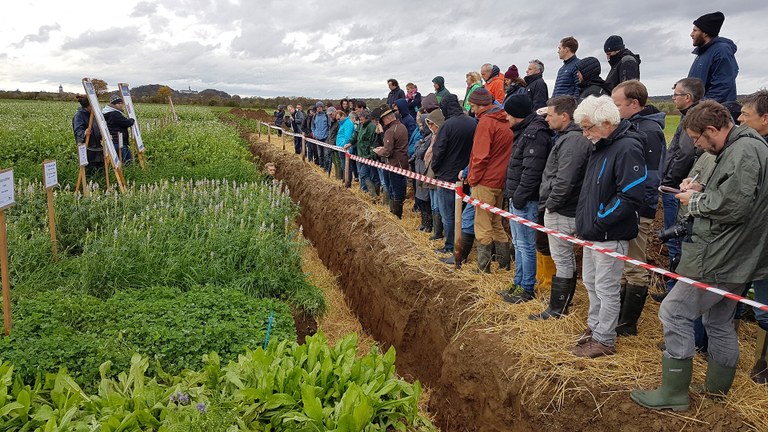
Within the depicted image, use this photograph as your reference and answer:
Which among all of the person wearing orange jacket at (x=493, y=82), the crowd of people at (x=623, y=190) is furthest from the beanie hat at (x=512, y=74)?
the person wearing orange jacket at (x=493, y=82)

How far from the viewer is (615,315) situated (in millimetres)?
3816

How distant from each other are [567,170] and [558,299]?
3.50 ft

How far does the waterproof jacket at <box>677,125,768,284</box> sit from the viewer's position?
294cm

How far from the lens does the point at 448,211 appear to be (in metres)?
6.84

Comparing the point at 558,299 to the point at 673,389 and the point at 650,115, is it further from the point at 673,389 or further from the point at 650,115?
the point at 650,115

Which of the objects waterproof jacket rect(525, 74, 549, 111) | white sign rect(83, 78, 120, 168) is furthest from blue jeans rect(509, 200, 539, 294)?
white sign rect(83, 78, 120, 168)

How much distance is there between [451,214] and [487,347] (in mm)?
2755

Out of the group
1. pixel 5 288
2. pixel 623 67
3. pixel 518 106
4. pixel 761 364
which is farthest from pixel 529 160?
pixel 5 288

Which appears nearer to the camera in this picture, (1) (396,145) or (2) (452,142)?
(2) (452,142)

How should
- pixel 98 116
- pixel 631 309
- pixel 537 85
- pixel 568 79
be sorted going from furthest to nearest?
pixel 98 116
pixel 537 85
pixel 568 79
pixel 631 309

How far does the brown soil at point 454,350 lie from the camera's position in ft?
10.9

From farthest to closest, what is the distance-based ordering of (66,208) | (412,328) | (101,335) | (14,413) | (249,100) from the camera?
1. (249,100)
2. (66,208)
3. (412,328)
4. (101,335)
5. (14,413)

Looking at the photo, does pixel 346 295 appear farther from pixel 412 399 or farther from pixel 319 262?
pixel 412 399

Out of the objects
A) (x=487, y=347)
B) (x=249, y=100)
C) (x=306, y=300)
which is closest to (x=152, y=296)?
(x=306, y=300)
